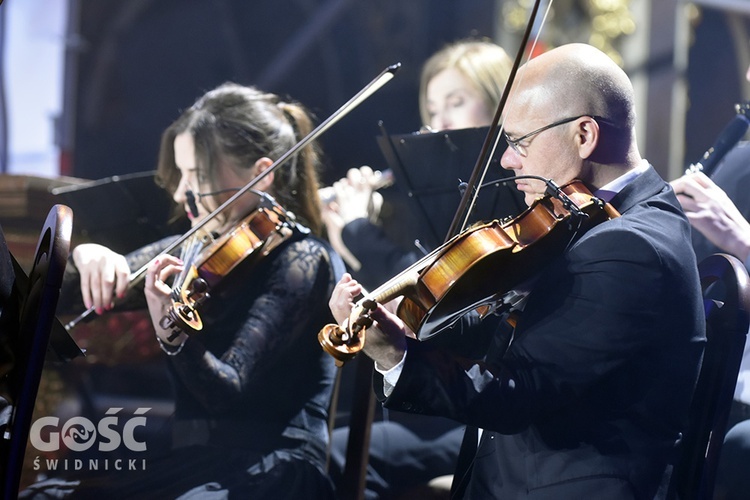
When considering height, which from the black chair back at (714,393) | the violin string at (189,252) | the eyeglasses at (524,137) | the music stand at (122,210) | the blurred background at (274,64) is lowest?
the black chair back at (714,393)

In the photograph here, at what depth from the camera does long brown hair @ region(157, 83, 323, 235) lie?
2.29 m

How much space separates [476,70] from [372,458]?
112 centimetres

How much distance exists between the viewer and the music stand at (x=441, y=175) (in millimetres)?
2094

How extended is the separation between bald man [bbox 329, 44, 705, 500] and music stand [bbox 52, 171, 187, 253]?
1005 millimetres

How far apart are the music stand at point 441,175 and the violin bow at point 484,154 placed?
54 mm

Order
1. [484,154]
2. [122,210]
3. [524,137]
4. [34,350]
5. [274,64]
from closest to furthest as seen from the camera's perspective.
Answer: [34,350] < [524,137] < [484,154] < [122,210] < [274,64]

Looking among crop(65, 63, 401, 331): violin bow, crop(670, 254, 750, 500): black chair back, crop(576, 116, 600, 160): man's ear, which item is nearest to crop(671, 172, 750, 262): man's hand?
crop(670, 254, 750, 500): black chair back

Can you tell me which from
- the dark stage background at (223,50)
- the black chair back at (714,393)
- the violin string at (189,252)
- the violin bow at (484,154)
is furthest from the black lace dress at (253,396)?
the dark stage background at (223,50)

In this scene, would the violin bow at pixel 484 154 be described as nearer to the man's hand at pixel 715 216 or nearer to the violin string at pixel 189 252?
the man's hand at pixel 715 216

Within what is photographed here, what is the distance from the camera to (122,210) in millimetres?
2457

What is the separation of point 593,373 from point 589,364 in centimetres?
2

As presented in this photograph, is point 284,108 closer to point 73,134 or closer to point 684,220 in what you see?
point 684,220

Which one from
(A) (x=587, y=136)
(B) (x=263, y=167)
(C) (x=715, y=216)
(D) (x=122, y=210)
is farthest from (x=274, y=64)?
(A) (x=587, y=136)

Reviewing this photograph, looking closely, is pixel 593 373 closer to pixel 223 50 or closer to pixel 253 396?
pixel 253 396
